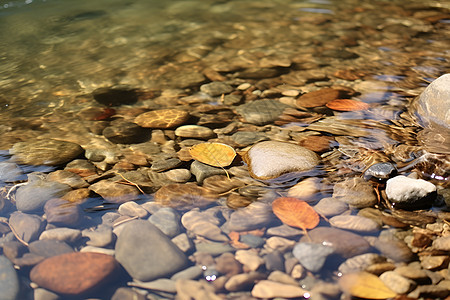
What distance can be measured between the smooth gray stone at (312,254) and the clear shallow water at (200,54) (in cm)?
38

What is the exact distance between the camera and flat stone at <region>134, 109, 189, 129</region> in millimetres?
2686

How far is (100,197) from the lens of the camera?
206 centimetres

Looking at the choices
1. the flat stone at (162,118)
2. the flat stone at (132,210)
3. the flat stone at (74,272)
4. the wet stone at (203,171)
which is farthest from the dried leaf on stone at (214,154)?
the flat stone at (74,272)

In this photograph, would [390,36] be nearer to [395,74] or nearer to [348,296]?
[395,74]

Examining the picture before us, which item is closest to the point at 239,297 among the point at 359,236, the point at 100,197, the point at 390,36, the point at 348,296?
the point at 348,296

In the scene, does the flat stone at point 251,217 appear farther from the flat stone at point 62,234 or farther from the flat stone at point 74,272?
the flat stone at point 62,234

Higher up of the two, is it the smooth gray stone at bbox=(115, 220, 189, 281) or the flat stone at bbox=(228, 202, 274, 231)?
the smooth gray stone at bbox=(115, 220, 189, 281)

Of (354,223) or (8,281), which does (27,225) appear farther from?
(354,223)

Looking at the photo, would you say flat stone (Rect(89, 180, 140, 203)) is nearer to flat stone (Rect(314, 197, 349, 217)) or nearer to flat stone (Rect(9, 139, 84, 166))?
flat stone (Rect(9, 139, 84, 166))

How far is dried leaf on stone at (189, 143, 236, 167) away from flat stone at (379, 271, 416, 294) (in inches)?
38.1

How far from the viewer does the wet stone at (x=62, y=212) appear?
190cm

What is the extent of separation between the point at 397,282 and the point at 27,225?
151cm

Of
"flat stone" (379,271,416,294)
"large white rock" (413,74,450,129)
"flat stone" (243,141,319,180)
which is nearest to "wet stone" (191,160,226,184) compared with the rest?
"flat stone" (243,141,319,180)

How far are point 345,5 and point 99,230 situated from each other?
3.98m
